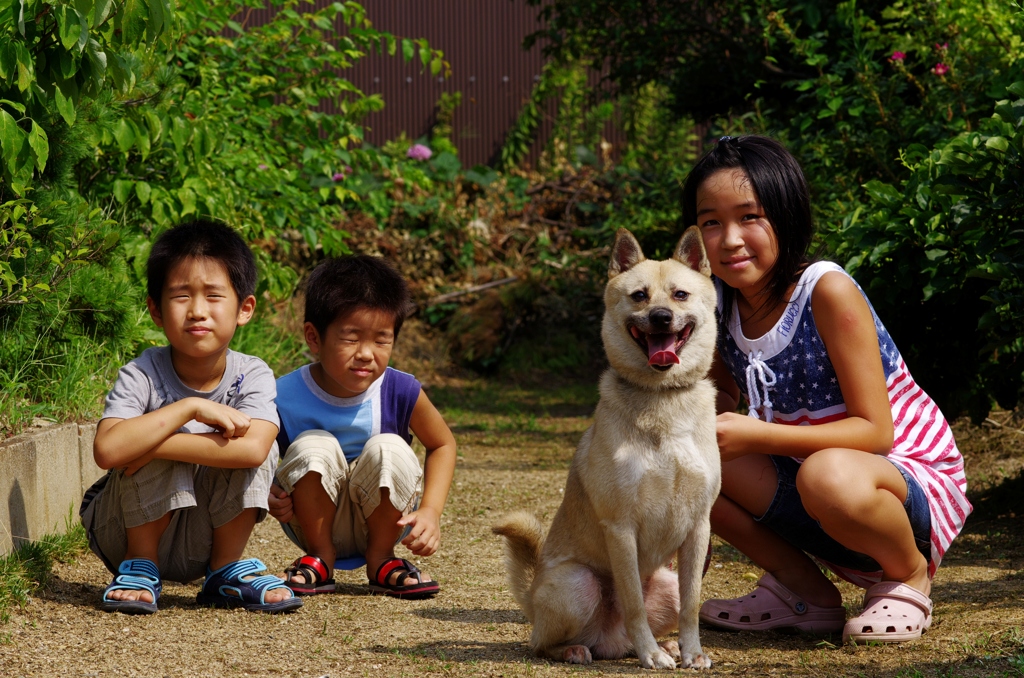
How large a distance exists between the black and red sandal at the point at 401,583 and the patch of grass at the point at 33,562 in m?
1.11

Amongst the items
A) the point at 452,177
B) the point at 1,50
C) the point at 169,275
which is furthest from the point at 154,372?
the point at 452,177

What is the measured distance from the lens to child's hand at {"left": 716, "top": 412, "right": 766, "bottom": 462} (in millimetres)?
2805

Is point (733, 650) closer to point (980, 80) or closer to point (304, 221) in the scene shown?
point (980, 80)

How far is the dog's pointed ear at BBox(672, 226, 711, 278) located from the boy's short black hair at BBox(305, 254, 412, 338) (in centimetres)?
107

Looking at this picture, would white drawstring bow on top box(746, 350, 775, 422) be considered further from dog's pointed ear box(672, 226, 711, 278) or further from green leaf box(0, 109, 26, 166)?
green leaf box(0, 109, 26, 166)

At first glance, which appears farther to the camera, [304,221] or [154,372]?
[304,221]

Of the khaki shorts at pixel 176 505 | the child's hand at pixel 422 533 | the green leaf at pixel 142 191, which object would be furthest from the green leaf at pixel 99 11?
the child's hand at pixel 422 533

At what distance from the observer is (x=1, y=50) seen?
292 centimetres

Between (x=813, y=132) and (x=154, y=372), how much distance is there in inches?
180

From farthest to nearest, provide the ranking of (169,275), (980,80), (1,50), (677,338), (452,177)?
(452,177)
(980,80)
(169,275)
(1,50)
(677,338)

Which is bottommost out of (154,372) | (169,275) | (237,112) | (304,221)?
(154,372)

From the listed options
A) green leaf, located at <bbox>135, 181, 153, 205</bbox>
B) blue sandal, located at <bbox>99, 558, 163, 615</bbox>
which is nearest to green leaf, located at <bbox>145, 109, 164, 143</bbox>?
green leaf, located at <bbox>135, 181, 153, 205</bbox>

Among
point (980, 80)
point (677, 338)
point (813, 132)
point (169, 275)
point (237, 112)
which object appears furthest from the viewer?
point (813, 132)

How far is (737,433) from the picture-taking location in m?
2.81
